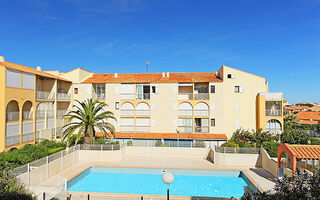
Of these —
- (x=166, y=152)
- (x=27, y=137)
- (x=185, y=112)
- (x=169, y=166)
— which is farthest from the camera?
(x=185, y=112)

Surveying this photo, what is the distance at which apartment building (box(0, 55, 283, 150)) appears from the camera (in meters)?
27.4

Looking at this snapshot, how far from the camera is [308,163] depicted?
50.1 ft

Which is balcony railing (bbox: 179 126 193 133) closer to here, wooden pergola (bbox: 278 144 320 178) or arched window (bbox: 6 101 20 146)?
wooden pergola (bbox: 278 144 320 178)

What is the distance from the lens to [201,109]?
95.6 ft

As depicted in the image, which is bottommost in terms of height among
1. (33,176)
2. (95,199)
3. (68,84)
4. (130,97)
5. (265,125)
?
(95,199)

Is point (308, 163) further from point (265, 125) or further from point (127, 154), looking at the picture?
point (127, 154)

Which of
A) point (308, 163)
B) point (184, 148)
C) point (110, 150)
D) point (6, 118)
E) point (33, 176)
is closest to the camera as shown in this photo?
point (33, 176)

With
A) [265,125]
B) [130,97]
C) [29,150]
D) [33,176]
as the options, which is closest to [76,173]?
[33,176]

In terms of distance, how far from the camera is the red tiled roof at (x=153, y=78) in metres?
29.7

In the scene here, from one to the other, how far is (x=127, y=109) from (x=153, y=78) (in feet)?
19.8

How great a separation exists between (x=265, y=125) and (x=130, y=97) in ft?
60.5

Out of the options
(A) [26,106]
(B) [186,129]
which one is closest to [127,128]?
(B) [186,129]

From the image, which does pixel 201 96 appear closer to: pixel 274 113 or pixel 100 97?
pixel 274 113

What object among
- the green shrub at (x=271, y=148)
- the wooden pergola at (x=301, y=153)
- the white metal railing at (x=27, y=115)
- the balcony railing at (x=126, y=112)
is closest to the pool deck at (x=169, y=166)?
the green shrub at (x=271, y=148)
